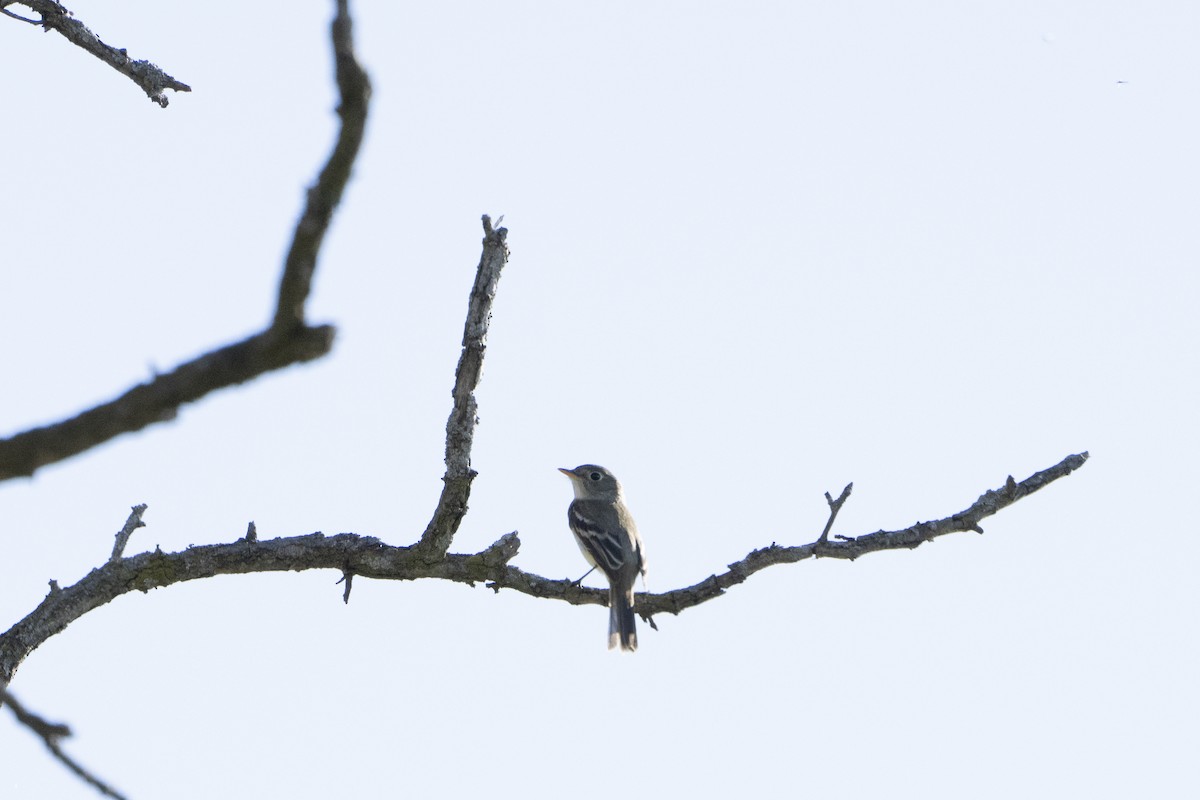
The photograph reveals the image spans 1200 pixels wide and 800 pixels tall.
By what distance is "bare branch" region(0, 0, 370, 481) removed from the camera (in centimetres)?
235

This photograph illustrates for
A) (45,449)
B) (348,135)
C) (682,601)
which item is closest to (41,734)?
(45,449)

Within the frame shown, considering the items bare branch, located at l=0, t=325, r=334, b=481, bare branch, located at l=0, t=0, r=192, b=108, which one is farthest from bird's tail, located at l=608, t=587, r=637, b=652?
bare branch, located at l=0, t=325, r=334, b=481

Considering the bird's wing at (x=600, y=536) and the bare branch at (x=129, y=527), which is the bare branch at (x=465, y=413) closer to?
the bare branch at (x=129, y=527)

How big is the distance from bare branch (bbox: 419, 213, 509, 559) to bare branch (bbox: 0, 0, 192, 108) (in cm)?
201

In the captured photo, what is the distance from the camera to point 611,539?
42.8ft

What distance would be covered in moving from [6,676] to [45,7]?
143 inches

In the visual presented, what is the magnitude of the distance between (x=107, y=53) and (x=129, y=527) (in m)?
2.76

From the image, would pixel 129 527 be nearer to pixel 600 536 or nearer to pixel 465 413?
pixel 465 413

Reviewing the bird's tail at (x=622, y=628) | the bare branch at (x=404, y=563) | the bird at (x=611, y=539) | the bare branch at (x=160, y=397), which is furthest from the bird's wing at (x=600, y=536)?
the bare branch at (x=160, y=397)

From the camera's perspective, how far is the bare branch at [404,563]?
26.3ft

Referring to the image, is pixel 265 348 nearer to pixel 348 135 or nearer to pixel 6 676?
pixel 348 135

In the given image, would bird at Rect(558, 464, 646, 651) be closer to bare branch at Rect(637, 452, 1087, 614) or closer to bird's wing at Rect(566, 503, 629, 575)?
bird's wing at Rect(566, 503, 629, 575)

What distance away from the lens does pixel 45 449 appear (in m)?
2.45

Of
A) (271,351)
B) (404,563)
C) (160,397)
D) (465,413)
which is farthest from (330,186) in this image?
(404,563)
